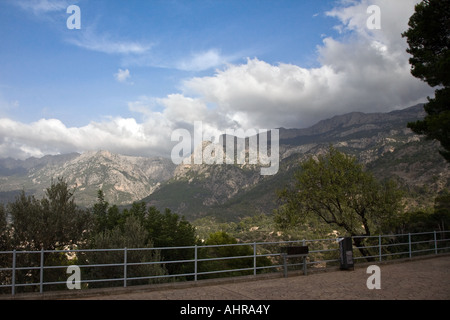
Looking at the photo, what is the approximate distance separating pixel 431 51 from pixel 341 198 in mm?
8478


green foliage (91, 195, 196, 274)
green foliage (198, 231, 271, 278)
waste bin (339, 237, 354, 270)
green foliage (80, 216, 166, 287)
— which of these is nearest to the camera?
waste bin (339, 237, 354, 270)

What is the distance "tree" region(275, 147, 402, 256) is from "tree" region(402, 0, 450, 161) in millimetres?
4253

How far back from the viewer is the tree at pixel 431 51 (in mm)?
13477

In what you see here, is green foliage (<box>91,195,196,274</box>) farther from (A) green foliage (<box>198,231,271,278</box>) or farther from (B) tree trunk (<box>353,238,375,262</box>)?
(B) tree trunk (<box>353,238,375,262</box>)

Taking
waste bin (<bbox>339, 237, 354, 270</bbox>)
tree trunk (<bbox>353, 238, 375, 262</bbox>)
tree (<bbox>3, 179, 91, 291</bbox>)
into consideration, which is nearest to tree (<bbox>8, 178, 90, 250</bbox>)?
tree (<bbox>3, 179, 91, 291</bbox>)

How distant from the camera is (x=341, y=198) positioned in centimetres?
1812

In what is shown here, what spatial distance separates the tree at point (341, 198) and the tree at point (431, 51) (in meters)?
4.25

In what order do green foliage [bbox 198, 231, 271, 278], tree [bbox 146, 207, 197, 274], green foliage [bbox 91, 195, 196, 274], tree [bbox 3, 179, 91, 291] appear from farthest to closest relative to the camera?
green foliage [bbox 198, 231, 271, 278] → green foliage [bbox 91, 195, 196, 274] → tree [bbox 146, 207, 197, 274] → tree [bbox 3, 179, 91, 291]

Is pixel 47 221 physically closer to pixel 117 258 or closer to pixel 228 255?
pixel 117 258

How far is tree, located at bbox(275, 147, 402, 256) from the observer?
18.1 m

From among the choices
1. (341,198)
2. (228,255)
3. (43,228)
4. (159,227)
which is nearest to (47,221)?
(43,228)

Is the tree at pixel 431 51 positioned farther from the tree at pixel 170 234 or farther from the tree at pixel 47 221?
the tree at pixel 170 234
